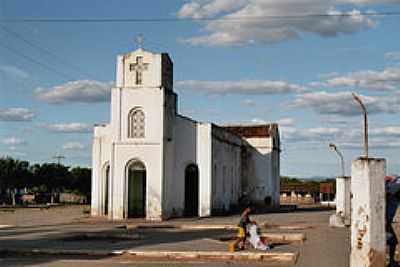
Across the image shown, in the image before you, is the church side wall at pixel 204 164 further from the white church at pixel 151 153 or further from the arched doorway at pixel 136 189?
the arched doorway at pixel 136 189

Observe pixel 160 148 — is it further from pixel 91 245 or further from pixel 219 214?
pixel 91 245

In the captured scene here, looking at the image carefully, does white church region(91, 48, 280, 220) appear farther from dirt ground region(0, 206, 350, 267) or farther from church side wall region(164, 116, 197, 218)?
dirt ground region(0, 206, 350, 267)

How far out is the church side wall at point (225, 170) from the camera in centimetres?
3908

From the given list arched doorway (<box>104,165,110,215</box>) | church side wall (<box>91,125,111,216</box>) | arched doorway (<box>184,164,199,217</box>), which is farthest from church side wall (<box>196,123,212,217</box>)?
arched doorway (<box>104,165,110,215</box>)

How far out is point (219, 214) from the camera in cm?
3903

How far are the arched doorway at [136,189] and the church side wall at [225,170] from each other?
4.43 meters

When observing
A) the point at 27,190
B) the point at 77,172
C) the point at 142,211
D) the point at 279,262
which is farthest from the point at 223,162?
the point at 27,190

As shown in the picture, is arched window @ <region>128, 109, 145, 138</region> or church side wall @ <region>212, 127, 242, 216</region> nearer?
arched window @ <region>128, 109, 145, 138</region>

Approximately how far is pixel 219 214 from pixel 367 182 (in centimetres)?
2794

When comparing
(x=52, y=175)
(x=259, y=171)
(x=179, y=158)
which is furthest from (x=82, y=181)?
(x=179, y=158)

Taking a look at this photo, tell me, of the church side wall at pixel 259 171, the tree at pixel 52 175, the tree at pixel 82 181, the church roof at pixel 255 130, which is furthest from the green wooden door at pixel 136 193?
the tree at pixel 52 175

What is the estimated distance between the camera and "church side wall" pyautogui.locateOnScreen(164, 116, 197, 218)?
36562 millimetres

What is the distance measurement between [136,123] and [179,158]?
3.54 meters

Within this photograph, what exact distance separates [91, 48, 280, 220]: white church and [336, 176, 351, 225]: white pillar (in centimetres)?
957
